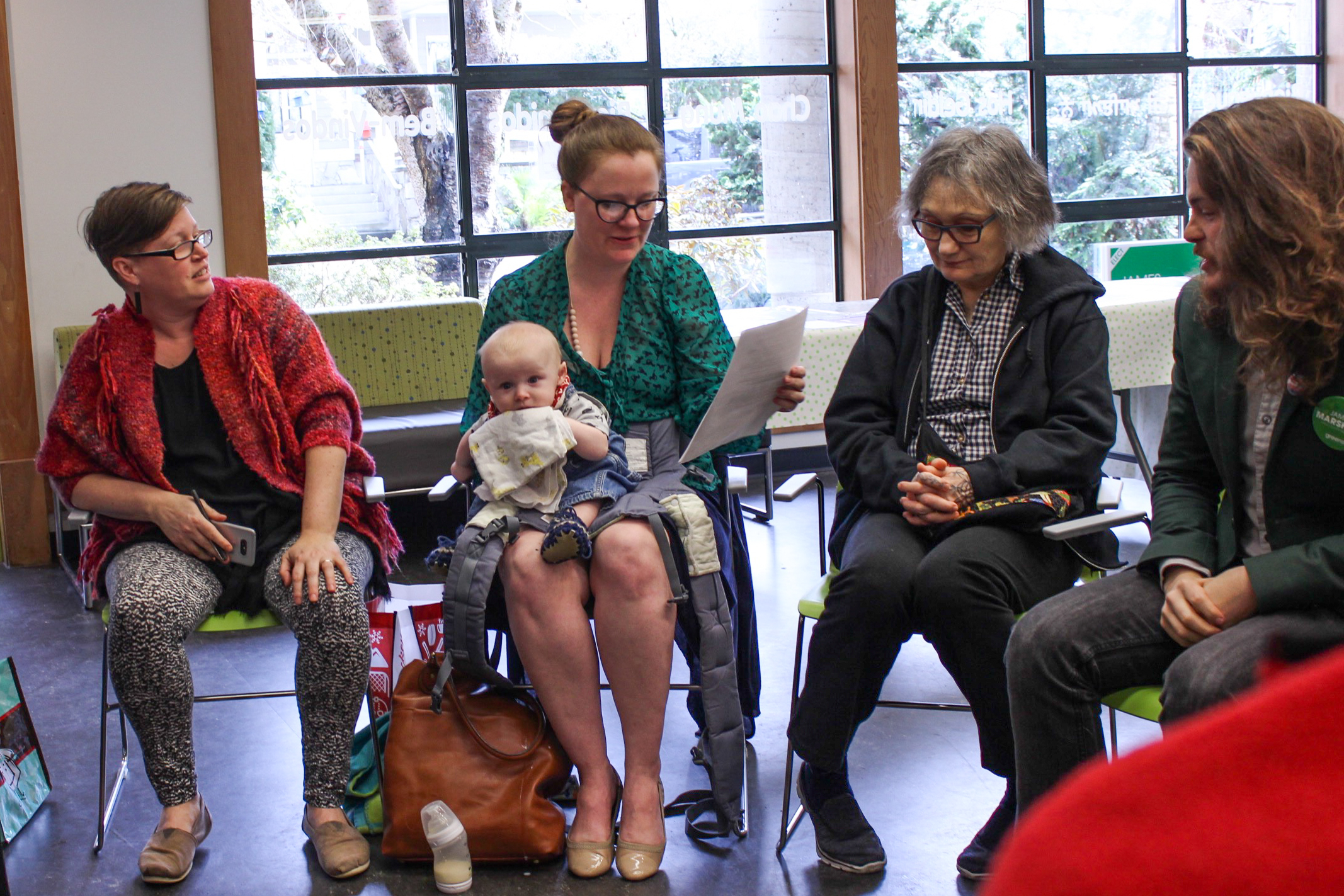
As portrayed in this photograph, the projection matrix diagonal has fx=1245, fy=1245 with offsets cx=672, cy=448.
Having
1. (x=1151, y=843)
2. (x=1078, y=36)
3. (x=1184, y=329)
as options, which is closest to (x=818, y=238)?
(x=1078, y=36)

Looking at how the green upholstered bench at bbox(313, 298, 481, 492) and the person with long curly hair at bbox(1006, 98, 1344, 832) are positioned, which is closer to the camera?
the person with long curly hair at bbox(1006, 98, 1344, 832)

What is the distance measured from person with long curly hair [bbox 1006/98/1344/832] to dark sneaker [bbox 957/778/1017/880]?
22 centimetres

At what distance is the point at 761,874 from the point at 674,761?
0.54 m

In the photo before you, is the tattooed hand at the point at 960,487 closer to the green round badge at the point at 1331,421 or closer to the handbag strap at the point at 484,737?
the green round badge at the point at 1331,421

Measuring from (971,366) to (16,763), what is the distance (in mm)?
1952

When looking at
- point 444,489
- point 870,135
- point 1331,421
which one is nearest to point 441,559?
point 444,489

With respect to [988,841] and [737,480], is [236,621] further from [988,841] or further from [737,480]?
[988,841]

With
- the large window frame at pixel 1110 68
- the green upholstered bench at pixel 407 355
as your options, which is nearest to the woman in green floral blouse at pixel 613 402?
the green upholstered bench at pixel 407 355

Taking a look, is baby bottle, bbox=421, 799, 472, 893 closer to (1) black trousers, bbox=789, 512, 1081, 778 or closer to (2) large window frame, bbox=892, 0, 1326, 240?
(1) black trousers, bbox=789, 512, 1081, 778

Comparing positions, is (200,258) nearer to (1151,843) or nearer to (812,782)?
(812,782)

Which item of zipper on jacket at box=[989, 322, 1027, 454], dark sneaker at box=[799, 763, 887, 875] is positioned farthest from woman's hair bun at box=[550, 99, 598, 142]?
dark sneaker at box=[799, 763, 887, 875]

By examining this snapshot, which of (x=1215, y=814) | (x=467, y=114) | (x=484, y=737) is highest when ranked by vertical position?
(x=467, y=114)

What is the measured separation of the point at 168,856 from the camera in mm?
2125

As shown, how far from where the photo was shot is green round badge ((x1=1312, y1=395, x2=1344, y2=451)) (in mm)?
1615
